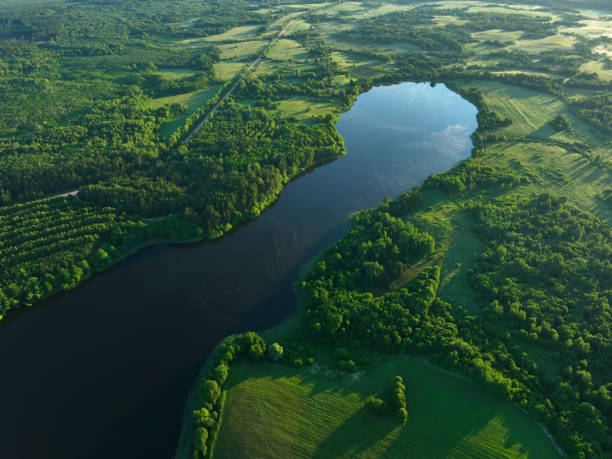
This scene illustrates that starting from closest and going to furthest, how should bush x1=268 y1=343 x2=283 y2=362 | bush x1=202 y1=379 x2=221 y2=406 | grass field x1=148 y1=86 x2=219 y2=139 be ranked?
bush x1=202 y1=379 x2=221 y2=406 < bush x1=268 y1=343 x2=283 y2=362 < grass field x1=148 y1=86 x2=219 y2=139

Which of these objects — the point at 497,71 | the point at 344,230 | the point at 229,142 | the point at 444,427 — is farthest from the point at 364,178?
the point at 497,71

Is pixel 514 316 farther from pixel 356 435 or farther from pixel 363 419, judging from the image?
pixel 356 435

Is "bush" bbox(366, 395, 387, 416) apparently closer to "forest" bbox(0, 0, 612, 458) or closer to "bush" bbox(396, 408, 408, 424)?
"forest" bbox(0, 0, 612, 458)

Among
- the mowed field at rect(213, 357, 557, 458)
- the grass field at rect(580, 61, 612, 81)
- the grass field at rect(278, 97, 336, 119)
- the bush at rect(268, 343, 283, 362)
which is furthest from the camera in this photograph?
the grass field at rect(580, 61, 612, 81)

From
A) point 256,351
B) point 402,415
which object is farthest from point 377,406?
point 256,351

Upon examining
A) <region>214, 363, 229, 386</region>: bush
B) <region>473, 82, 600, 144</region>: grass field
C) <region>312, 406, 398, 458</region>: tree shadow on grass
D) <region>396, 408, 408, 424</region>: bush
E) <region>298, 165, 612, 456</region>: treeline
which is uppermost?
<region>473, 82, 600, 144</region>: grass field

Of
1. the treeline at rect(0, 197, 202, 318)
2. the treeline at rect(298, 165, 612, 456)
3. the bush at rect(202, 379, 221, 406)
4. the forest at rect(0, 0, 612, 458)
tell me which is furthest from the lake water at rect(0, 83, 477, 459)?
the treeline at rect(298, 165, 612, 456)
